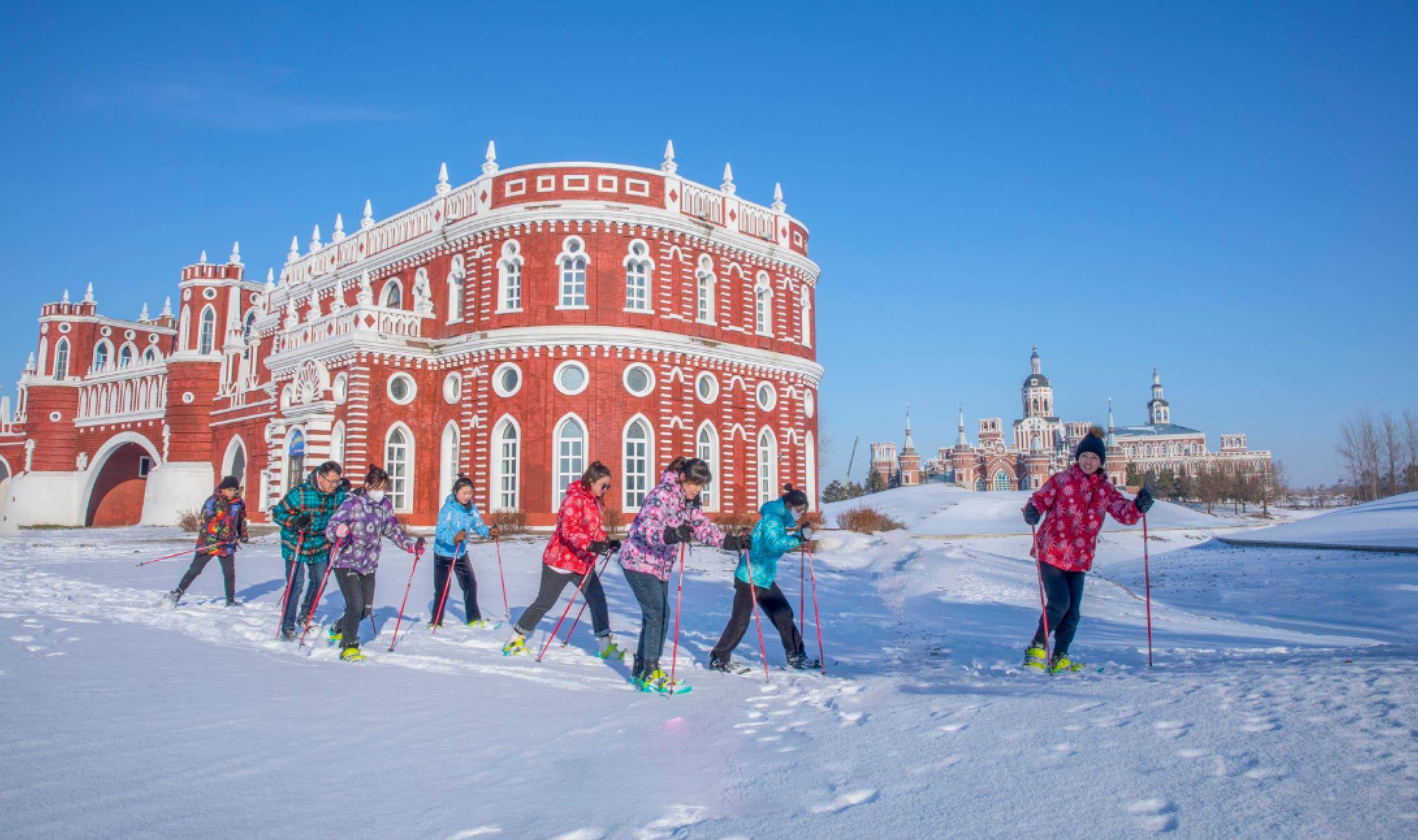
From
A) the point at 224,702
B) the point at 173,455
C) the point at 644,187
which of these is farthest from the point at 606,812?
the point at 173,455

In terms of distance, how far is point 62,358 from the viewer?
154 feet

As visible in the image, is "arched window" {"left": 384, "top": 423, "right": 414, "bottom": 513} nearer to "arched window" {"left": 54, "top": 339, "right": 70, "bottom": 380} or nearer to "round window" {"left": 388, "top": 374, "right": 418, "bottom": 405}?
"round window" {"left": 388, "top": 374, "right": 418, "bottom": 405}

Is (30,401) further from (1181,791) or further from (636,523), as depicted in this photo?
(1181,791)

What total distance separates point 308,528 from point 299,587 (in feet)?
2.06

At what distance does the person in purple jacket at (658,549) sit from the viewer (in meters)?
6.51

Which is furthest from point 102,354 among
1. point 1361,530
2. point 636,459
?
point 1361,530

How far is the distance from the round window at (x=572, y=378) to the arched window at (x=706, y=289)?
15.3ft

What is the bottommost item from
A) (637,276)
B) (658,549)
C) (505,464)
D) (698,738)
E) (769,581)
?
(698,738)

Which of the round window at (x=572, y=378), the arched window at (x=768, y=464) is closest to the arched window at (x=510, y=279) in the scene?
the round window at (x=572, y=378)

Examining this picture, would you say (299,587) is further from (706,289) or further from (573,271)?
(706,289)

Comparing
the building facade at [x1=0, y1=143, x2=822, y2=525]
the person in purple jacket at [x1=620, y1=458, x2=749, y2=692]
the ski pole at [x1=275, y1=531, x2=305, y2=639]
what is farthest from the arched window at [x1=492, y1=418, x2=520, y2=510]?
the person in purple jacket at [x1=620, y1=458, x2=749, y2=692]

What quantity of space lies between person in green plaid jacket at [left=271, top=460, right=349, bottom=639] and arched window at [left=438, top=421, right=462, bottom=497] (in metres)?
18.6

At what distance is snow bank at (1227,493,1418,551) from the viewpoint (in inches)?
669

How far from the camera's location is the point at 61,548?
20.7m
